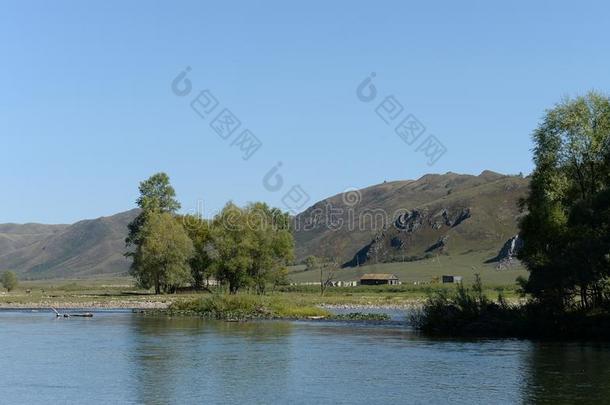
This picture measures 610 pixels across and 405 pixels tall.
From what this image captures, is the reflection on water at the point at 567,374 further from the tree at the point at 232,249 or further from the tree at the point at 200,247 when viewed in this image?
the tree at the point at 200,247

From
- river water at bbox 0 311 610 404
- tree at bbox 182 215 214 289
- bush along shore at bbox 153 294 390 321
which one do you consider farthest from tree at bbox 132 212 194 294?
river water at bbox 0 311 610 404

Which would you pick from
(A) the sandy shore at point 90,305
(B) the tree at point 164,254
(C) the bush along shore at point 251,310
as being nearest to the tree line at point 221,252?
(B) the tree at point 164,254

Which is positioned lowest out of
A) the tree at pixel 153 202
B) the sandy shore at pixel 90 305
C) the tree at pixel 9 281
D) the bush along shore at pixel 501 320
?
the bush along shore at pixel 501 320

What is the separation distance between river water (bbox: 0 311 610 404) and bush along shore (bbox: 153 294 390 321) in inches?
652

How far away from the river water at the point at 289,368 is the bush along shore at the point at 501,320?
8.96ft

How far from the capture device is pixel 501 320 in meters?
58.5

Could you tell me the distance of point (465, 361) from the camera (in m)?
43.9

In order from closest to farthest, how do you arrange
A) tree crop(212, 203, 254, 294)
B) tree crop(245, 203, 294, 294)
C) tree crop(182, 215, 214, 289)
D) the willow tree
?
1. tree crop(212, 203, 254, 294)
2. the willow tree
3. tree crop(245, 203, 294, 294)
4. tree crop(182, 215, 214, 289)

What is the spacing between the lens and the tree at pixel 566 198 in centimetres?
5369

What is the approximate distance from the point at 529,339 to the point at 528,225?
922cm

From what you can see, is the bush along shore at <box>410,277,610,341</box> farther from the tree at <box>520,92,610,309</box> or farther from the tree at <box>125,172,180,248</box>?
the tree at <box>125,172,180,248</box>

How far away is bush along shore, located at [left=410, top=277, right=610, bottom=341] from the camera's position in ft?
179

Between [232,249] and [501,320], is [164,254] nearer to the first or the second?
[232,249]

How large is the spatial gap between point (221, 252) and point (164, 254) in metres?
8.59
